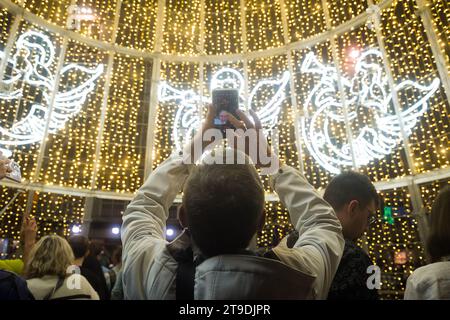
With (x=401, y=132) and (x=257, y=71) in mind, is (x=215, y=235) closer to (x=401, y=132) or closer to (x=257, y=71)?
(x=401, y=132)

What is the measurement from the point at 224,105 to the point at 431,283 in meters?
0.93

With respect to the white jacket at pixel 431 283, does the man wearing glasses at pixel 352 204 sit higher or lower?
higher

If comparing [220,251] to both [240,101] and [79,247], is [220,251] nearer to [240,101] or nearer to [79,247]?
[79,247]

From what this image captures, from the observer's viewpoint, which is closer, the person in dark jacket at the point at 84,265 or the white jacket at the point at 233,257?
the white jacket at the point at 233,257

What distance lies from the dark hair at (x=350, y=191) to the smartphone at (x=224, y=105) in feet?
1.82

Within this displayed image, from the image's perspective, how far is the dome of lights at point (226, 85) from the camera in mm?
5910

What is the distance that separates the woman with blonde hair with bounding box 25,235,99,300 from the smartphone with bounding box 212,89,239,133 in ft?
3.66

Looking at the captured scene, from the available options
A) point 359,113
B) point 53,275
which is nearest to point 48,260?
point 53,275

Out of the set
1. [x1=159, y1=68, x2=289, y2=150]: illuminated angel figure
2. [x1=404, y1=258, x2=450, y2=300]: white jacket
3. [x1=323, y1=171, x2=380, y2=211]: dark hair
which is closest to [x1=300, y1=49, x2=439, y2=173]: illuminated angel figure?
[x1=159, y1=68, x2=289, y2=150]: illuminated angel figure

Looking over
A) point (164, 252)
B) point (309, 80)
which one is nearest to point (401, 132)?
point (309, 80)

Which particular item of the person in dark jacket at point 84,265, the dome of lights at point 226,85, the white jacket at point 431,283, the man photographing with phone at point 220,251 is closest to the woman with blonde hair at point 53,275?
the person in dark jacket at point 84,265

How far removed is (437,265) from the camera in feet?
3.53

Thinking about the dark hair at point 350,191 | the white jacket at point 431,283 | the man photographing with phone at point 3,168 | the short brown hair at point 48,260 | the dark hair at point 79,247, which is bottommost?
the white jacket at point 431,283

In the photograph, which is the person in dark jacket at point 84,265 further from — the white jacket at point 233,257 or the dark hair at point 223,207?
the dark hair at point 223,207
